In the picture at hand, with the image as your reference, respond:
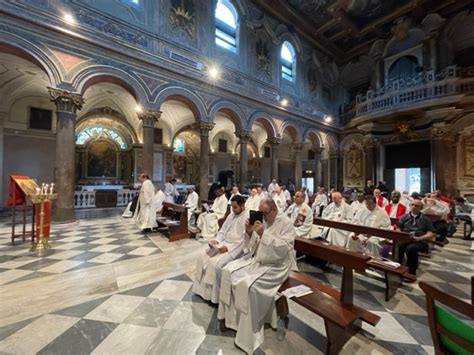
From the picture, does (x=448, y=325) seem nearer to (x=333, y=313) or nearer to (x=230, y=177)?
(x=333, y=313)

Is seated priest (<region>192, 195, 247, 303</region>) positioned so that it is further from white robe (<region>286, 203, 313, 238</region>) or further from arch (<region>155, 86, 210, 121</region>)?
arch (<region>155, 86, 210, 121</region>)

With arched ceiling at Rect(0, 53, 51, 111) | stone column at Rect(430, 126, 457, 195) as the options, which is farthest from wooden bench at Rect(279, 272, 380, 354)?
stone column at Rect(430, 126, 457, 195)

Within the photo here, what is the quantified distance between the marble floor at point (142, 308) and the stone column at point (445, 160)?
33.0 feet

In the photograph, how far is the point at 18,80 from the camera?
30.3 feet

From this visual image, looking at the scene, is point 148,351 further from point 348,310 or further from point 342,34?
point 342,34

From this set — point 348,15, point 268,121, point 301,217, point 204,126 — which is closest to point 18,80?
point 204,126

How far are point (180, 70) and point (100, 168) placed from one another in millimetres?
9642

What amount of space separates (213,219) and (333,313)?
4.32 meters

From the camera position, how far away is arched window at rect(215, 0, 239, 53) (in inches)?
442

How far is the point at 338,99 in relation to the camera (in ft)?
60.0

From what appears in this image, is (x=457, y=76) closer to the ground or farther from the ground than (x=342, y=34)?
closer to the ground

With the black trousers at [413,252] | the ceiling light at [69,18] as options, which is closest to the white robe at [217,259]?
the black trousers at [413,252]

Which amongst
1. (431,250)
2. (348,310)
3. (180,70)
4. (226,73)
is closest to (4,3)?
(180,70)

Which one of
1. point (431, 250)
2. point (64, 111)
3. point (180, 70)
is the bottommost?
point (431, 250)
